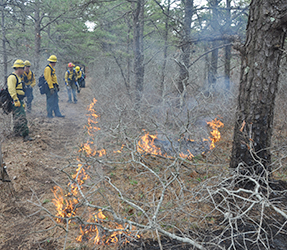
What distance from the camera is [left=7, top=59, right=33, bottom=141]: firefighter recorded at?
6.29 m

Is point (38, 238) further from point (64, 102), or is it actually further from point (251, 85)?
point (64, 102)

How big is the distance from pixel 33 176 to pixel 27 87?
5.44 meters

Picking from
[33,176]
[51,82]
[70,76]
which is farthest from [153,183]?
[70,76]

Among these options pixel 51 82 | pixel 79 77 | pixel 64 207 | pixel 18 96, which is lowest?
pixel 64 207

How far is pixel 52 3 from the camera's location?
1164 cm

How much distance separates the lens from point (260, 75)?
3701mm

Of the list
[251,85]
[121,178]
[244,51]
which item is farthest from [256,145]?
[121,178]

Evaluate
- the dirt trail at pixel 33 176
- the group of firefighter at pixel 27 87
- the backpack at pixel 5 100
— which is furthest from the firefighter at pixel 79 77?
the backpack at pixel 5 100

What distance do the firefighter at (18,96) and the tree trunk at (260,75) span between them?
19.1 ft

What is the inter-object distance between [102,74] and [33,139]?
1512 centimetres

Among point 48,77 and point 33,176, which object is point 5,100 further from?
point 48,77

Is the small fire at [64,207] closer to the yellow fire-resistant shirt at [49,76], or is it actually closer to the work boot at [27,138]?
the work boot at [27,138]

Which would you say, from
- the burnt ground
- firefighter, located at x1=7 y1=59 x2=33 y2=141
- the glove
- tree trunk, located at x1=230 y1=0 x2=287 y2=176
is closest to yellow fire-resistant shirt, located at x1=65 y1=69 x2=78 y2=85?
the burnt ground

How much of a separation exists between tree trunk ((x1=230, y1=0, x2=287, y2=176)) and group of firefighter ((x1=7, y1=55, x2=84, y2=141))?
19.2 feet
